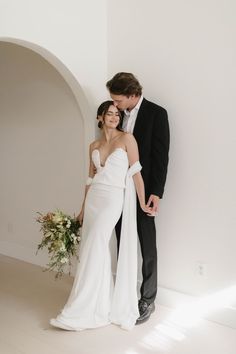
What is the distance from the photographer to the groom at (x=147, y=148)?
119 inches

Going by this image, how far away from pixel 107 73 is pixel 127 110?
1.72 feet

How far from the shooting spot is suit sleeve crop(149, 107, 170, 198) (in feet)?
9.96

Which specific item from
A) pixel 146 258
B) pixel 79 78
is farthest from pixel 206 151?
pixel 79 78

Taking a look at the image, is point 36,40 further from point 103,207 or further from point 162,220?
point 162,220

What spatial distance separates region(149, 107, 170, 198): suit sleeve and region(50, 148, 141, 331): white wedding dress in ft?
0.53

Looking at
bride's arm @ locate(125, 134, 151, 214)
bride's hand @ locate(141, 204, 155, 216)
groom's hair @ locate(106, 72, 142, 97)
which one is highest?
groom's hair @ locate(106, 72, 142, 97)

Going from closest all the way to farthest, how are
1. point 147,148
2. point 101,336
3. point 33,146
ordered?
point 101,336, point 147,148, point 33,146

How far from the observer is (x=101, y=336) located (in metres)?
2.88

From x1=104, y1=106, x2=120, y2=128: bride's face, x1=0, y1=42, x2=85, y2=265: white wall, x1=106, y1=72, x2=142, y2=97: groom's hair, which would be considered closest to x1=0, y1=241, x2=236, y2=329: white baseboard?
x1=0, y1=42, x2=85, y2=265: white wall

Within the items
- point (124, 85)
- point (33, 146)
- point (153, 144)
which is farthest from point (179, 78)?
point (33, 146)

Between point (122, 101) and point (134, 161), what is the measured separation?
48cm

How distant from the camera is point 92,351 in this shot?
269cm

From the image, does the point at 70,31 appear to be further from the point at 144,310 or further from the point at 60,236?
the point at 144,310

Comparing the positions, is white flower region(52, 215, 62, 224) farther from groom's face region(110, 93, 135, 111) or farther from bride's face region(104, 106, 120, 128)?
groom's face region(110, 93, 135, 111)
